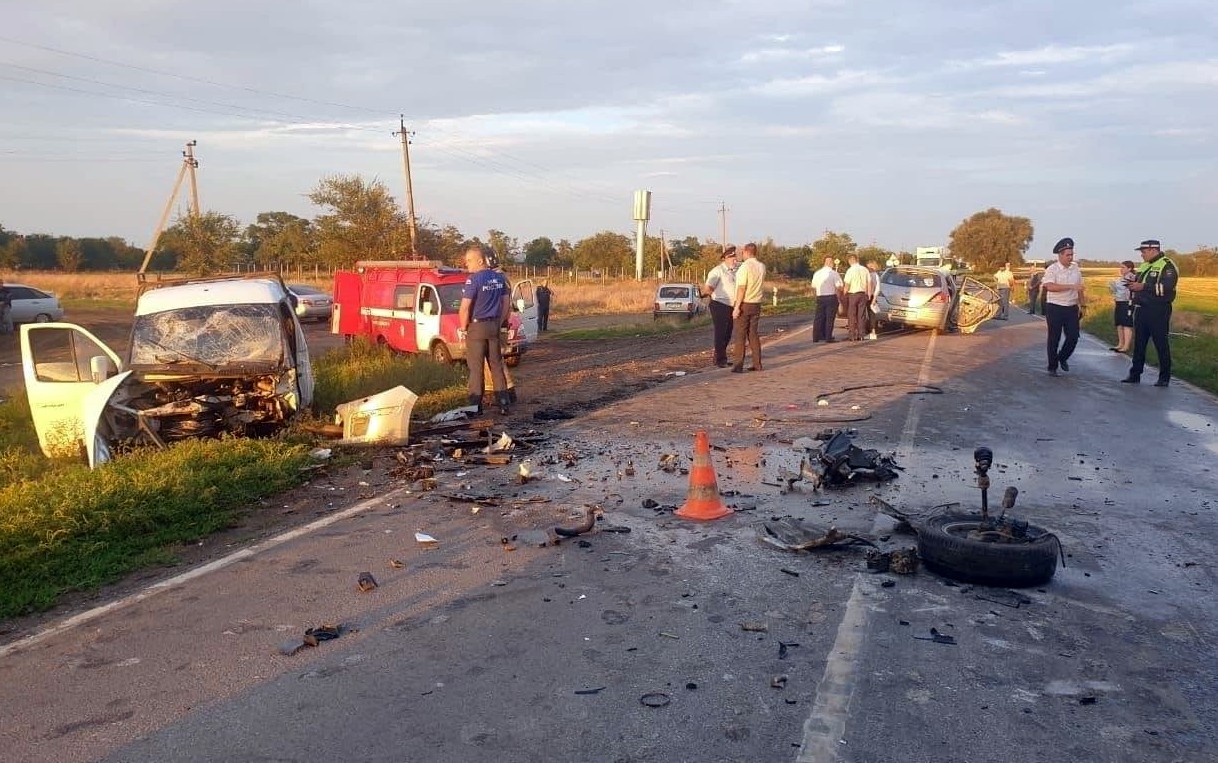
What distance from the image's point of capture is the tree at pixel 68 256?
261 ft

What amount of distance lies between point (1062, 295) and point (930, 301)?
335 inches

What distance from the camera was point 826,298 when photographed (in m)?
20.5

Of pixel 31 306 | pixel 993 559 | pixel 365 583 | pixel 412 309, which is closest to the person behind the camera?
pixel 993 559

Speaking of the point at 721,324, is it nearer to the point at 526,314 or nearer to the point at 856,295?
the point at 526,314

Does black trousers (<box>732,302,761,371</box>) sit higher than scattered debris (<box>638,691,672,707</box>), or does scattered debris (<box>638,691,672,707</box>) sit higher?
black trousers (<box>732,302,761,371</box>)

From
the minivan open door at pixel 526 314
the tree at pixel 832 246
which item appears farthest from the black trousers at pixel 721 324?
the tree at pixel 832 246

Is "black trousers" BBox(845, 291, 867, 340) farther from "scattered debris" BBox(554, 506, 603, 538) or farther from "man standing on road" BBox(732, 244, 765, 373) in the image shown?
"scattered debris" BBox(554, 506, 603, 538)

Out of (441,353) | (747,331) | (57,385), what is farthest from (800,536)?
(441,353)

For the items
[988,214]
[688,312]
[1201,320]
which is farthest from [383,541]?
[988,214]

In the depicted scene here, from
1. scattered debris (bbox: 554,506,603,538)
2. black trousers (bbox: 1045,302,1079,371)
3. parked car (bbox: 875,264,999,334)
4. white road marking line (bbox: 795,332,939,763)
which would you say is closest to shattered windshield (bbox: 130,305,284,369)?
scattered debris (bbox: 554,506,603,538)

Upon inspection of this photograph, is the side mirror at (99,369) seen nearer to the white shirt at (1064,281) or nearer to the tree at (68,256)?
the white shirt at (1064,281)

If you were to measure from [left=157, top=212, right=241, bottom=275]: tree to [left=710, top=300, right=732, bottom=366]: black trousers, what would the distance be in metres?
30.4

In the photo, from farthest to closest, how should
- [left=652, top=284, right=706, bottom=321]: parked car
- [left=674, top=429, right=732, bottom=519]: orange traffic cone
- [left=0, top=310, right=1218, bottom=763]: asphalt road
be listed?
[left=652, top=284, right=706, bottom=321]: parked car, [left=674, top=429, right=732, bottom=519]: orange traffic cone, [left=0, top=310, right=1218, bottom=763]: asphalt road

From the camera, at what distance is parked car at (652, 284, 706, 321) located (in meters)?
35.4
